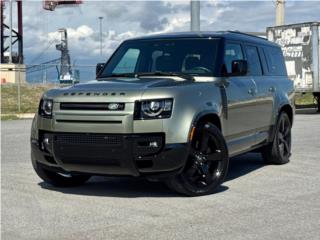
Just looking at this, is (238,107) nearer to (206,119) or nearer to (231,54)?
(231,54)

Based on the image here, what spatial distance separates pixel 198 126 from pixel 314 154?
4475 mm

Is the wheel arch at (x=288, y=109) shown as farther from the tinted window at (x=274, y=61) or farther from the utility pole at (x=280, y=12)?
the utility pole at (x=280, y=12)

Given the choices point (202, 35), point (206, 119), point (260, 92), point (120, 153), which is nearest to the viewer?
point (120, 153)

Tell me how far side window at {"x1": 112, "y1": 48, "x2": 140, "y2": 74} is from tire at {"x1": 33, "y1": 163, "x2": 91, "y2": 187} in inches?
61.0

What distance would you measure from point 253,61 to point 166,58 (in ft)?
5.24

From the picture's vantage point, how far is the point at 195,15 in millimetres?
15750

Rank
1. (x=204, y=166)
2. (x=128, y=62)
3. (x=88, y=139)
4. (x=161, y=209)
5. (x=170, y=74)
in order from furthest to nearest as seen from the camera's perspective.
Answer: (x=128, y=62) → (x=170, y=74) → (x=204, y=166) → (x=88, y=139) → (x=161, y=209)

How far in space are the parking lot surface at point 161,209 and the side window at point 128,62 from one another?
4.95 feet

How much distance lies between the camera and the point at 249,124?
8.09 metres

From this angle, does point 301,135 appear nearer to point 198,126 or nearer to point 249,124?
point 249,124

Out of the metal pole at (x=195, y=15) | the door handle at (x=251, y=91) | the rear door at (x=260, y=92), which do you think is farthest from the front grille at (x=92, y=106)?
the metal pole at (x=195, y=15)

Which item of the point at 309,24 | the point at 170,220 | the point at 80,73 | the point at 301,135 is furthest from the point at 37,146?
the point at 80,73

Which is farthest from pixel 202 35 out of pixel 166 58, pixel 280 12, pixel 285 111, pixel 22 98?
pixel 280 12

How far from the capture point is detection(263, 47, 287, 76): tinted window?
921 cm
